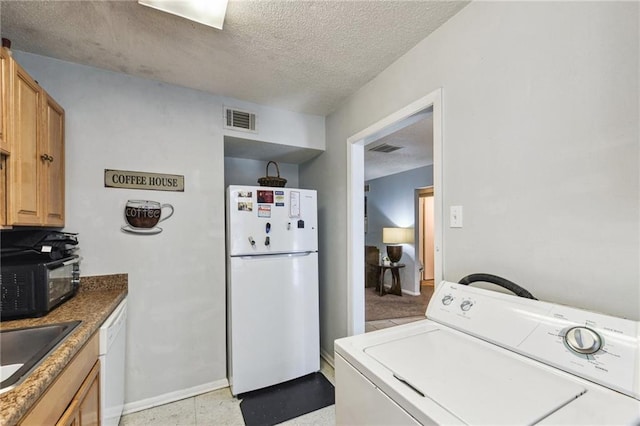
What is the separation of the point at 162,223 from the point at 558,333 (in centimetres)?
231

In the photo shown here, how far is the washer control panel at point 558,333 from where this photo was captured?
71 centimetres

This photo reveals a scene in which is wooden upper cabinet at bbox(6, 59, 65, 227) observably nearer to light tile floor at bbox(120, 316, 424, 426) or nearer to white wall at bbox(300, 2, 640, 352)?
light tile floor at bbox(120, 316, 424, 426)

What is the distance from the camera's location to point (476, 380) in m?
Result: 0.78

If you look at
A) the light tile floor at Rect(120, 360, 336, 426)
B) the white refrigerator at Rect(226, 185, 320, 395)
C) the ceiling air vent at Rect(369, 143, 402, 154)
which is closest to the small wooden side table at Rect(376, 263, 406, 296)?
the ceiling air vent at Rect(369, 143, 402, 154)

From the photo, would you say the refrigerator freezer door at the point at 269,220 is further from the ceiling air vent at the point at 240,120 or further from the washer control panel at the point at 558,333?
the washer control panel at the point at 558,333

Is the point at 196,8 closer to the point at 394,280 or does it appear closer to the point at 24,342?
the point at 24,342

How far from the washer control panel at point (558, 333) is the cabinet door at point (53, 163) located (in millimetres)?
2194

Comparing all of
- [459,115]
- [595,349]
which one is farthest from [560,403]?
[459,115]

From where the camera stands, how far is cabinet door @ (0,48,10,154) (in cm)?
124

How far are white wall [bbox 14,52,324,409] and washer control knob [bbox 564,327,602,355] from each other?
83.8 inches

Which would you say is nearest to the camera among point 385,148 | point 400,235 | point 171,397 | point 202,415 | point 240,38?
point 240,38

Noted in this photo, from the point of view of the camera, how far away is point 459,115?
142cm

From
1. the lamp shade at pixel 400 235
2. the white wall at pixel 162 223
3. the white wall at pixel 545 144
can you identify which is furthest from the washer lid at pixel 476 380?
the lamp shade at pixel 400 235

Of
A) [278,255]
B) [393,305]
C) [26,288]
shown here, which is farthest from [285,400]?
[393,305]
